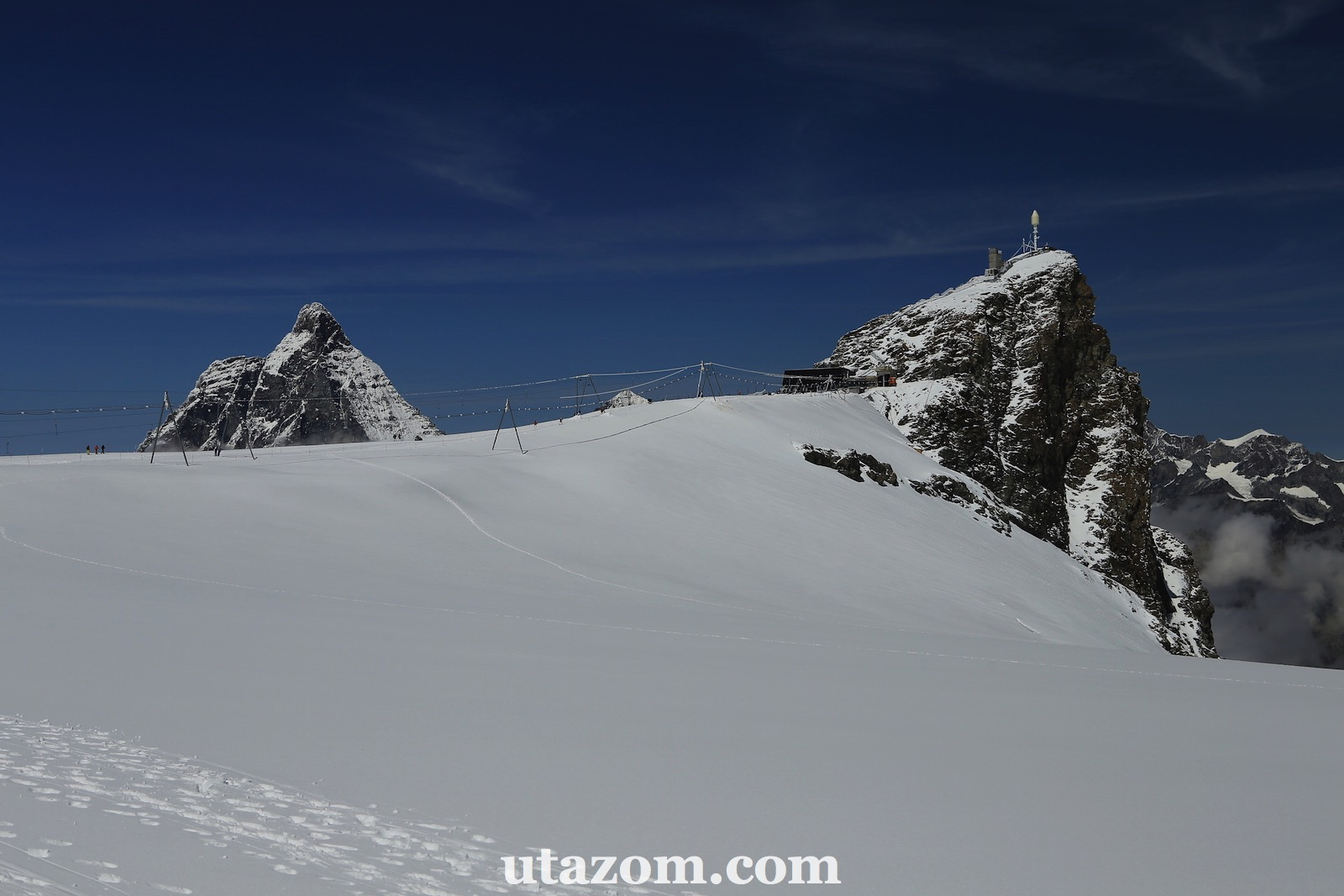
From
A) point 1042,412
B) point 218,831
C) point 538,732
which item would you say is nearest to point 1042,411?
point 1042,412

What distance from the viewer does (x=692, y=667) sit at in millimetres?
13016

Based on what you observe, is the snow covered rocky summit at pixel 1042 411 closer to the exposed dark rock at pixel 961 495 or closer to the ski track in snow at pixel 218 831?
the exposed dark rock at pixel 961 495

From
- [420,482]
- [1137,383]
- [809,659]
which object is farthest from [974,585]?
[1137,383]

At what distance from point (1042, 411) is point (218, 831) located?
248ft

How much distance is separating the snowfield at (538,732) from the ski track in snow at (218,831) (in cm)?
3

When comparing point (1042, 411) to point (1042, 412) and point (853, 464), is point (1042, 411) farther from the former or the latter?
point (853, 464)

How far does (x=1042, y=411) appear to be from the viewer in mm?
74625

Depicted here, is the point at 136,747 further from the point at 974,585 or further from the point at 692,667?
the point at 974,585

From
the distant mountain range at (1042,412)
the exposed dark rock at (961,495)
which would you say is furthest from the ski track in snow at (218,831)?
the distant mountain range at (1042,412)

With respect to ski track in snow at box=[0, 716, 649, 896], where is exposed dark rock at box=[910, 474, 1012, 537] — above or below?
above

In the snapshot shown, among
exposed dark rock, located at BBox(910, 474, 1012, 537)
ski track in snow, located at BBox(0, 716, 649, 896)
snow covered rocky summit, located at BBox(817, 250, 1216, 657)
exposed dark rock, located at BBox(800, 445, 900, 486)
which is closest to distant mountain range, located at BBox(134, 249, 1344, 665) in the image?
snow covered rocky summit, located at BBox(817, 250, 1216, 657)

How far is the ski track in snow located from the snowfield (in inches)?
1.1

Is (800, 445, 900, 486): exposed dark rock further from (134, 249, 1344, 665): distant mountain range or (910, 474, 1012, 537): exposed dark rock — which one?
(134, 249, 1344, 665): distant mountain range

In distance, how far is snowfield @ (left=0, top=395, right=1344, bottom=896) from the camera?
22.3ft
